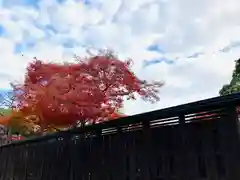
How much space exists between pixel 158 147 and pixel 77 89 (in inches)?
181

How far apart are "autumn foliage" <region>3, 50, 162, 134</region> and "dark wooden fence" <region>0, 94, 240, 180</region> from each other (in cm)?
169

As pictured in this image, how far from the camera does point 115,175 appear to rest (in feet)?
15.6

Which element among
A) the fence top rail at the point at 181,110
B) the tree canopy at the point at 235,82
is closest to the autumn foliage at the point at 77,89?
the fence top rail at the point at 181,110

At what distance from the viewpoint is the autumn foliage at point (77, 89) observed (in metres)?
8.23

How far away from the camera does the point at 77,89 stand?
8234 mm

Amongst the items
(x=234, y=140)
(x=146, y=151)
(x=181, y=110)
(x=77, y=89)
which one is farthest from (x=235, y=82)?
(x=234, y=140)

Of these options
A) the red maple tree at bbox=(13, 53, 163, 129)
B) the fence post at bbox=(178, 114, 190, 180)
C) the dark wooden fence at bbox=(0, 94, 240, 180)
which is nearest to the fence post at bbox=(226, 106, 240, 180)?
the dark wooden fence at bbox=(0, 94, 240, 180)

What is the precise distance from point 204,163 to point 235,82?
9.74 metres

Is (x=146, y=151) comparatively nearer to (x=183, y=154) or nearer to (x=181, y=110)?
(x=183, y=154)

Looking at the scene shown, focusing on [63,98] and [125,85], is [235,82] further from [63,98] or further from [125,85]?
[63,98]

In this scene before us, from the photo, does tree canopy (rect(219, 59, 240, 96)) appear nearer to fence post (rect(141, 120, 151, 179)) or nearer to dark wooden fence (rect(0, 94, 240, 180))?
dark wooden fence (rect(0, 94, 240, 180))

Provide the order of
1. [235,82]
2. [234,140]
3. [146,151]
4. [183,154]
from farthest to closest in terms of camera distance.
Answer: [235,82], [146,151], [183,154], [234,140]

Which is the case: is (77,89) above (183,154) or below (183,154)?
above

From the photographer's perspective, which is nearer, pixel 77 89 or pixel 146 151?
pixel 146 151
